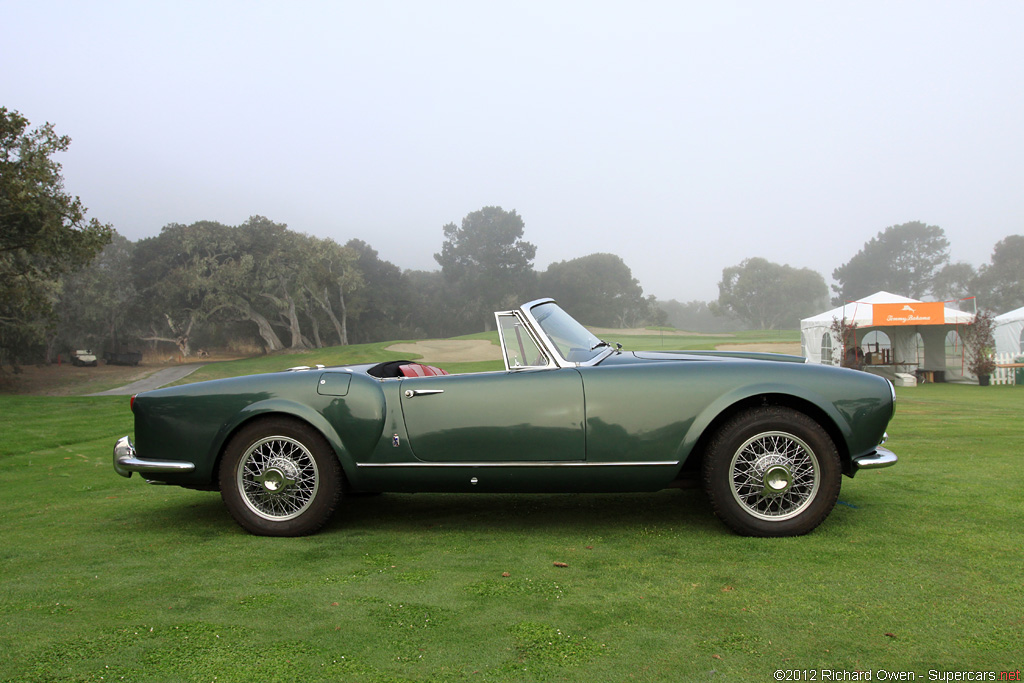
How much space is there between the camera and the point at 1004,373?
22.3 metres

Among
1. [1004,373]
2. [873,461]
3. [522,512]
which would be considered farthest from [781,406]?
[1004,373]

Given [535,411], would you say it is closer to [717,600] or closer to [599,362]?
[599,362]

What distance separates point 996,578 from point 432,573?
253cm

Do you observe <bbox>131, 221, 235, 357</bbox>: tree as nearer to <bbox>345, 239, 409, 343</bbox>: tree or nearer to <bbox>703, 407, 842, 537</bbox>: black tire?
<bbox>345, 239, 409, 343</bbox>: tree

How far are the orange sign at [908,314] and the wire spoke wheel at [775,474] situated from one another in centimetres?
2188

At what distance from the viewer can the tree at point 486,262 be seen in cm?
7775

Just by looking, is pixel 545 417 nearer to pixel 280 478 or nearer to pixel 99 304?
pixel 280 478

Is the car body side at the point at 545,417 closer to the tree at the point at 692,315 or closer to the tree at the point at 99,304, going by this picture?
the tree at the point at 99,304

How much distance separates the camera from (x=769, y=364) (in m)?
4.00

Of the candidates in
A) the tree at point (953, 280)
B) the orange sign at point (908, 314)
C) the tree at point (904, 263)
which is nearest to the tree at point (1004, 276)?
the tree at point (953, 280)

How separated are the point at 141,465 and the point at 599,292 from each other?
255ft

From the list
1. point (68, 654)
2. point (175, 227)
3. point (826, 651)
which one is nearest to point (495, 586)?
point (826, 651)

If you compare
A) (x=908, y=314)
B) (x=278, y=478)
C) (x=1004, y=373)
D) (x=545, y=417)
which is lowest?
(x=1004, y=373)

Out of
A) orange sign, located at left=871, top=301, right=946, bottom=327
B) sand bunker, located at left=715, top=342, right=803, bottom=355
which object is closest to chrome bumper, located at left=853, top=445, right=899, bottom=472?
orange sign, located at left=871, top=301, right=946, bottom=327
